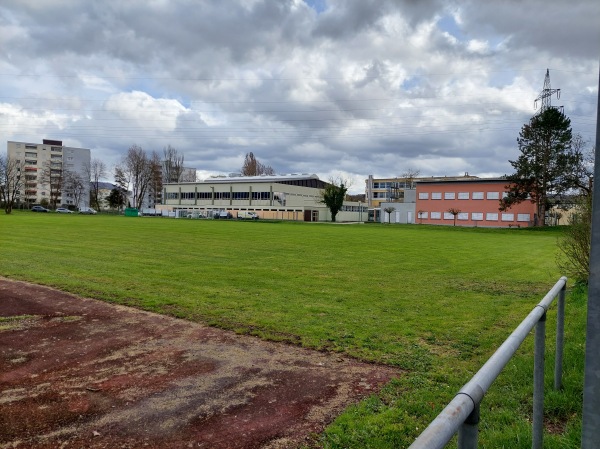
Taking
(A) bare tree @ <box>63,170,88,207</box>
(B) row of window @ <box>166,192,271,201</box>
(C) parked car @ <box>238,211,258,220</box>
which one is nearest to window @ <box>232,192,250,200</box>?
(B) row of window @ <box>166,192,271,201</box>

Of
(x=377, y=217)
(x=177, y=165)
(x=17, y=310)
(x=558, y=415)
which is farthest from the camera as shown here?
(x=177, y=165)

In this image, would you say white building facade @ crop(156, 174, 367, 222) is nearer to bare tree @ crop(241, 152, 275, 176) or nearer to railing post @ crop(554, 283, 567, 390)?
bare tree @ crop(241, 152, 275, 176)

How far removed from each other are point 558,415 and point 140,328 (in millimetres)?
6350

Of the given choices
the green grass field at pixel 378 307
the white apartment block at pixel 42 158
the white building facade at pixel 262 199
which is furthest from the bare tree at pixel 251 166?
the green grass field at pixel 378 307

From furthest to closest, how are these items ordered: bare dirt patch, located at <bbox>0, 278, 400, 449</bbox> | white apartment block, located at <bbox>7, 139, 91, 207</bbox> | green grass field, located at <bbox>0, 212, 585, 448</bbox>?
white apartment block, located at <bbox>7, 139, 91, 207</bbox>
green grass field, located at <bbox>0, 212, 585, 448</bbox>
bare dirt patch, located at <bbox>0, 278, 400, 449</bbox>

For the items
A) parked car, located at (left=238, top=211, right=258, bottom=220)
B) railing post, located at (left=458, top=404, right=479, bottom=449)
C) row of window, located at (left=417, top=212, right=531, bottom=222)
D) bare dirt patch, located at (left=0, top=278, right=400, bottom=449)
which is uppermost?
row of window, located at (left=417, top=212, right=531, bottom=222)

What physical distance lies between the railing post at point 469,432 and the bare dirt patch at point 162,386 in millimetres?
2676

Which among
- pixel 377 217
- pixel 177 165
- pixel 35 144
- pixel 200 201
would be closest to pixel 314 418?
pixel 377 217

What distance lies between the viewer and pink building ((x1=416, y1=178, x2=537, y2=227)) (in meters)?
71.9

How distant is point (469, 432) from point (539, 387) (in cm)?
209

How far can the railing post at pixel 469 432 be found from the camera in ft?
5.47

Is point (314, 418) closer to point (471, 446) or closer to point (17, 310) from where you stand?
point (471, 446)

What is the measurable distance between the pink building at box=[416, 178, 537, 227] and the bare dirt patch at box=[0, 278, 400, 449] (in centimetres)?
7205

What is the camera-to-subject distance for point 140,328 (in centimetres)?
787
